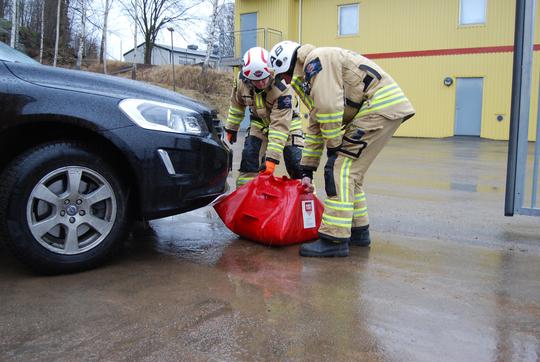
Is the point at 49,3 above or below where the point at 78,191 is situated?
above

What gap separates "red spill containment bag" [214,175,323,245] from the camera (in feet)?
13.4

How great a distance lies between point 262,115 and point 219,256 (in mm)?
1673

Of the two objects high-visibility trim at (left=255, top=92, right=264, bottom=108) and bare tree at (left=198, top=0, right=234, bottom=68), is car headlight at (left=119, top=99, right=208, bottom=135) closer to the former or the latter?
high-visibility trim at (left=255, top=92, right=264, bottom=108)

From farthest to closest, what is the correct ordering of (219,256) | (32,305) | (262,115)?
(262,115) → (219,256) → (32,305)

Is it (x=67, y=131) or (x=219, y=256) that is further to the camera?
(x=219, y=256)

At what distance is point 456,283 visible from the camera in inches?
132

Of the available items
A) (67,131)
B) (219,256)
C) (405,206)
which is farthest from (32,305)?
(405,206)

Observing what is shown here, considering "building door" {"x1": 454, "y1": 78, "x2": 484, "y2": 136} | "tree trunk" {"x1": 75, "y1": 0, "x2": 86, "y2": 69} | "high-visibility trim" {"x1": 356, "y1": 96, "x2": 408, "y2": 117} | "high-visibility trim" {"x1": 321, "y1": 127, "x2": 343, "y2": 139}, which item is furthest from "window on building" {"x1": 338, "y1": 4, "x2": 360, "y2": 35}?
"high-visibility trim" {"x1": 321, "y1": 127, "x2": 343, "y2": 139}

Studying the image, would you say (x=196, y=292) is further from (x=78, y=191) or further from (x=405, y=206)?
(x=405, y=206)

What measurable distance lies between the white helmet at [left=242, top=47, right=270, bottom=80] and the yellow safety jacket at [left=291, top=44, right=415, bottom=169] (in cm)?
47

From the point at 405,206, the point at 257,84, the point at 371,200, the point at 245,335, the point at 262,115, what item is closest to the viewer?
the point at 245,335

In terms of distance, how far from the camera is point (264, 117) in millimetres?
5051

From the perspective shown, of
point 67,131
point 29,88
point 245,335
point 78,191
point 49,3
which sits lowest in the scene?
point 245,335

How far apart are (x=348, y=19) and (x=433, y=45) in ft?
13.0
